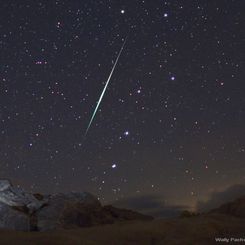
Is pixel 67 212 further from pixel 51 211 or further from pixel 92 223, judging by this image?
pixel 92 223

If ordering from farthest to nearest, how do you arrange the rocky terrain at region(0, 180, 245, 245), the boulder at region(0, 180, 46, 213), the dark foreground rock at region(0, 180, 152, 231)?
the boulder at region(0, 180, 46, 213)
the dark foreground rock at region(0, 180, 152, 231)
the rocky terrain at region(0, 180, 245, 245)

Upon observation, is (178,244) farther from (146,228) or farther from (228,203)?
(228,203)

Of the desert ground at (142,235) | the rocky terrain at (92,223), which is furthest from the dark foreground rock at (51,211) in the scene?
the desert ground at (142,235)

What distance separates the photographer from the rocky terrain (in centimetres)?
1189

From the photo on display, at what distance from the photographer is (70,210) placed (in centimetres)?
2548

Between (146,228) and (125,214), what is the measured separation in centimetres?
1561

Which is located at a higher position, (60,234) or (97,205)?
(97,205)

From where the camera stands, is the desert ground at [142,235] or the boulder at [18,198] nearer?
the desert ground at [142,235]

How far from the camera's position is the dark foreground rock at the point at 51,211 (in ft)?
78.0

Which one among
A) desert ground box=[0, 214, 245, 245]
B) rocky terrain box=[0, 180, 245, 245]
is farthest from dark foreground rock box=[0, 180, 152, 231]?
desert ground box=[0, 214, 245, 245]

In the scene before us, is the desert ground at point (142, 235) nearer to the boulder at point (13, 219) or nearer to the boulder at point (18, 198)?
the boulder at point (13, 219)

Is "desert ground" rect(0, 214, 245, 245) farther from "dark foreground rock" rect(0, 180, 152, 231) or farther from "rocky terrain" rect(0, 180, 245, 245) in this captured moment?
"dark foreground rock" rect(0, 180, 152, 231)

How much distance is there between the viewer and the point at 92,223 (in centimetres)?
2547

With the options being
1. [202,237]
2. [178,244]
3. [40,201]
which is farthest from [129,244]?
[40,201]
